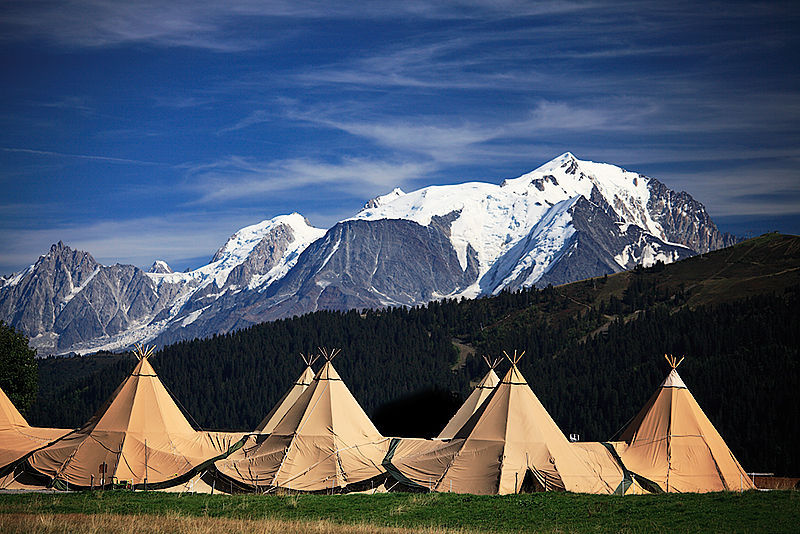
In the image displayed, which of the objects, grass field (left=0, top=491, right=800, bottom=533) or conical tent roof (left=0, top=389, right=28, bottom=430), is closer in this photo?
grass field (left=0, top=491, right=800, bottom=533)

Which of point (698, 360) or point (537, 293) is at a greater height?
point (537, 293)

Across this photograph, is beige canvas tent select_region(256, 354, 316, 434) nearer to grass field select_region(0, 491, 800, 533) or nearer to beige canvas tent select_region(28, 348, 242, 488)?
beige canvas tent select_region(28, 348, 242, 488)

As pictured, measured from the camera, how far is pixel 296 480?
51594mm

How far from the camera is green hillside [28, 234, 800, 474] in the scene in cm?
10675

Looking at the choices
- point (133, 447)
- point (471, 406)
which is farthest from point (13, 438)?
point (471, 406)

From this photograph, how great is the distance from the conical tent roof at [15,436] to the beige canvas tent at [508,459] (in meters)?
21.8

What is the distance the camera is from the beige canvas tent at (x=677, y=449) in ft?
177

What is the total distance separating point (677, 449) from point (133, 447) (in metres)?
31.3

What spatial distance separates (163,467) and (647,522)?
28852 millimetres

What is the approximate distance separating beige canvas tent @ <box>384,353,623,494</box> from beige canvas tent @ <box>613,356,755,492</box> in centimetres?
497

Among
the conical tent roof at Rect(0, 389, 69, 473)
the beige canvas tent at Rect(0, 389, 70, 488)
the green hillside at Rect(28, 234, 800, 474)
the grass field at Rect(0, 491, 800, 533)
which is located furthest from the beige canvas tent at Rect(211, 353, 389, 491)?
the green hillside at Rect(28, 234, 800, 474)

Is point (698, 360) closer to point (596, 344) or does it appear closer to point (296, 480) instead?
point (596, 344)

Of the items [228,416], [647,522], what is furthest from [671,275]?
[647,522]

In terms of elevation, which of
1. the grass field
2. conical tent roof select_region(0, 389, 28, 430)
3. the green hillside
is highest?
the green hillside
